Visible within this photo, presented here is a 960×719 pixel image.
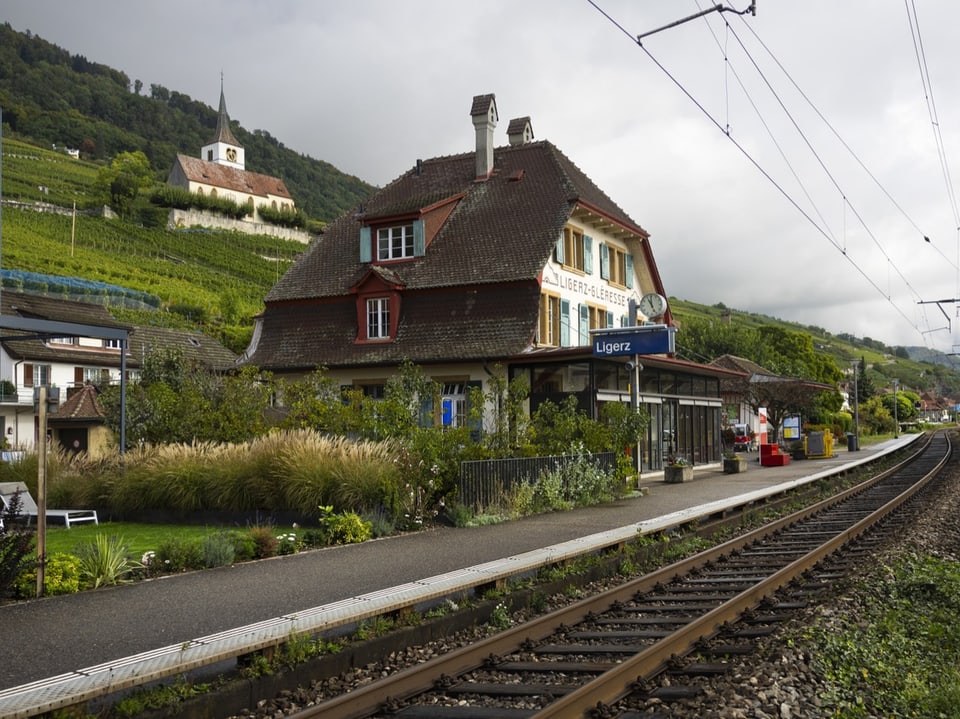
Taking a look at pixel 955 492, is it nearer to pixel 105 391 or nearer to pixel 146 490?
pixel 146 490

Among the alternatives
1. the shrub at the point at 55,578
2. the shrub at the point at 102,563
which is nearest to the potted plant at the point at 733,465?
the shrub at the point at 102,563

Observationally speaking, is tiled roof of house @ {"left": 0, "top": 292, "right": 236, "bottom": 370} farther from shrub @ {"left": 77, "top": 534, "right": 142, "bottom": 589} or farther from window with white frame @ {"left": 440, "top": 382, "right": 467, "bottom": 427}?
shrub @ {"left": 77, "top": 534, "right": 142, "bottom": 589}

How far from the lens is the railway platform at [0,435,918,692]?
7410mm

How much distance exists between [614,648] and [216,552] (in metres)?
5.67

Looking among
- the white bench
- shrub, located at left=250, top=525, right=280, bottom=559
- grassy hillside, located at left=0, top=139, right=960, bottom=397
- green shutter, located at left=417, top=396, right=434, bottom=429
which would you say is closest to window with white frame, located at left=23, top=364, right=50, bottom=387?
grassy hillside, located at left=0, top=139, right=960, bottom=397

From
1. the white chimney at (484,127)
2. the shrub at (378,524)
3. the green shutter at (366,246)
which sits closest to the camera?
the shrub at (378,524)

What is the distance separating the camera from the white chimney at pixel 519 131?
3912cm

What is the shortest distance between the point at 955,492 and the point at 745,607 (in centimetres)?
1677

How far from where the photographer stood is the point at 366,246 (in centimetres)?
3428

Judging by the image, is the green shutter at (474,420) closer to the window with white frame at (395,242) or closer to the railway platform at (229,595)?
the railway platform at (229,595)

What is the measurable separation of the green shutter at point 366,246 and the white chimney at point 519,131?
8.23 meters

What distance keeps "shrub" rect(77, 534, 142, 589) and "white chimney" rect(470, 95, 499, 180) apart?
27161 mm

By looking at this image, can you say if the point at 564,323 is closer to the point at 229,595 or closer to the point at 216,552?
the point at 216,552

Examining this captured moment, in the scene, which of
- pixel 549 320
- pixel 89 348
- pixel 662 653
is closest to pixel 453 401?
pixel 549 320
